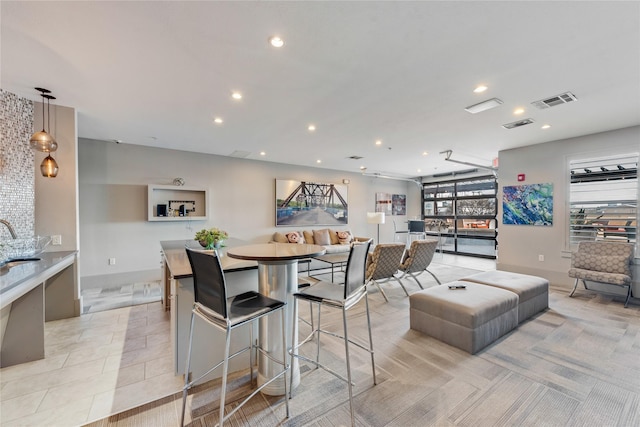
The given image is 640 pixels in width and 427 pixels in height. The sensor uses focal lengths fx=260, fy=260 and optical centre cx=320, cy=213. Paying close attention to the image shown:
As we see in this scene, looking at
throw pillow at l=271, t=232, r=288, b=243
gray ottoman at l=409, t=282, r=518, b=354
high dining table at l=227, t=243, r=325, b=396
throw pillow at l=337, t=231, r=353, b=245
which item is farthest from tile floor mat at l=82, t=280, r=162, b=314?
throw pillow at l=337, t=231, r=353, b=245

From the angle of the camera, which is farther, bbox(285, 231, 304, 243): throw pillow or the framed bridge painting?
the framed bridge painting

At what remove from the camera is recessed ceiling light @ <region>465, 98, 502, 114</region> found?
3.09 m

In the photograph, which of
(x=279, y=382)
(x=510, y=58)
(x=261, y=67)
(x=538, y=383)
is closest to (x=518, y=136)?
(x=510, y=58)

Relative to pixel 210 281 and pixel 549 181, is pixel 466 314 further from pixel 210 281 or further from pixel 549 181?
pixel 549 181

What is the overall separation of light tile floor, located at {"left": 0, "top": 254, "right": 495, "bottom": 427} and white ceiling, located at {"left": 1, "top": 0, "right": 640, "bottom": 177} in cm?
269

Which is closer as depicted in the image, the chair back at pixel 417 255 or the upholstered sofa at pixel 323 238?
the chair back at pixel 417 255

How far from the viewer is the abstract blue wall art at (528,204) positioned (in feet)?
16.4

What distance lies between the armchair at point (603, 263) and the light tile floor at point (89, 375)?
5532 millimetres

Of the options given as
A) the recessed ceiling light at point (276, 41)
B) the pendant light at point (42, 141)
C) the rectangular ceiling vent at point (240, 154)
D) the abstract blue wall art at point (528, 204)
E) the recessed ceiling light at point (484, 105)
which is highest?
the rectangular ceiling vent at point (240, 154)

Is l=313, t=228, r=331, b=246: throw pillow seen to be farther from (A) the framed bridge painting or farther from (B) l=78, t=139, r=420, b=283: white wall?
(B) l=78, t=139, r=420, b=283: white wall

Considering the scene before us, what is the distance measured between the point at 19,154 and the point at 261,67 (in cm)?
301

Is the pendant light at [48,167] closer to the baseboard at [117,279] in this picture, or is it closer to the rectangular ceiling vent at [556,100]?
the baseboard at [117,279]

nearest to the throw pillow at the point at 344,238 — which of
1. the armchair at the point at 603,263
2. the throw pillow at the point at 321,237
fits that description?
the throw pillow at the point at 321,237

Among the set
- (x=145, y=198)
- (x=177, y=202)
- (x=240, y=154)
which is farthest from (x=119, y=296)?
(x=240, y=154)
